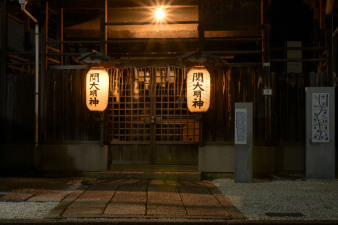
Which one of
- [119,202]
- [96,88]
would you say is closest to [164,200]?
[119,202]

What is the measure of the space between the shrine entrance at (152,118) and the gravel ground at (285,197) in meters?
2.01

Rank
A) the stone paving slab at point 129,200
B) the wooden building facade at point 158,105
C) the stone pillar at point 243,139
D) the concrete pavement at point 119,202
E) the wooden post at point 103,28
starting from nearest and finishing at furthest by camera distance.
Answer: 1. the concrete pavement at point 119,202
2. the stone paving slab at point 129,200
3. the stone pillar at point 243,139
4. the wooden building facade at point 158,105
5. the wooden post at point 103,28

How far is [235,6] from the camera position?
13852mm

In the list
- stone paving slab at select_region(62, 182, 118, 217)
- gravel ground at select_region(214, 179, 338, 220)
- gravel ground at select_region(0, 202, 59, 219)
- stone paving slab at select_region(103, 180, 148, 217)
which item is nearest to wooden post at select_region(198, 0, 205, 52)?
gravel ground at select_region(214, 179, 338, 220)

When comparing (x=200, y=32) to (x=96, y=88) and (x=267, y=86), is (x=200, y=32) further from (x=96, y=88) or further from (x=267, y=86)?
(x=96, y=88)

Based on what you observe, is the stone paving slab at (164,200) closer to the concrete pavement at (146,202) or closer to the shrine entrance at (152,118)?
the concrete pavement at (146,202)

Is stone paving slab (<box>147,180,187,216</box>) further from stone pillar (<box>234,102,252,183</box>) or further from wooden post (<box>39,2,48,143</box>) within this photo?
wooden post (<box>39,2,48,143</box>)

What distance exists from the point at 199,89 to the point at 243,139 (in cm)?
221

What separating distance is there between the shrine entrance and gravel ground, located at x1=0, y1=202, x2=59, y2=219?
196 inches

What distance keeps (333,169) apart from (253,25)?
19.1 feet

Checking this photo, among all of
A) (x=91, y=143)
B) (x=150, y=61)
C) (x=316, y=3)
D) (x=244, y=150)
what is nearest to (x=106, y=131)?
(x=91, y=143)

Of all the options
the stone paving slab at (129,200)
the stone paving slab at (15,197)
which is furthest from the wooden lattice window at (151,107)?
the stone paving slab at (15,197)

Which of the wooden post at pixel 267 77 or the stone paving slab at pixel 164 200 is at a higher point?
the wooden post at pixel 267 77

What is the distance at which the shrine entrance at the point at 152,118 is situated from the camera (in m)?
13.9
